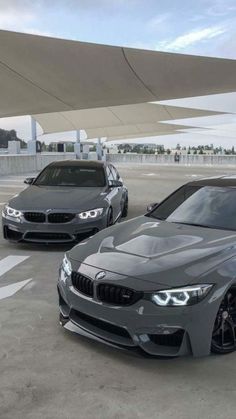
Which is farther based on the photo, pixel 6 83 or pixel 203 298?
pixel 6 83

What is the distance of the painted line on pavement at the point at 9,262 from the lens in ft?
21.1

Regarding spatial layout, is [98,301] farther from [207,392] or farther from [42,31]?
[42,31]

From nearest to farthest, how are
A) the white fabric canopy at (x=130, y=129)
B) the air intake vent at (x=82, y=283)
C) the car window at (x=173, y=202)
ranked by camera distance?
1. the air intake vent at (x=82, y=283)
2. the car window at (x=173, y=202)
3. the white fabric canopy at (x=130, y=129)

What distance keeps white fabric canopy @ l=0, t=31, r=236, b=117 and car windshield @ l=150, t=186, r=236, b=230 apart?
4.84 metres

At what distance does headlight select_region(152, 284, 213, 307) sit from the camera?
3.38 m

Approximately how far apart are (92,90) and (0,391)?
1094 cm

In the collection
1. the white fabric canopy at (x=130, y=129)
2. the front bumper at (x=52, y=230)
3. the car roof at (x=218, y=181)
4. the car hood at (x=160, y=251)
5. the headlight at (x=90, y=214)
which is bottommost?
the front bumper at (x=52, y=230)

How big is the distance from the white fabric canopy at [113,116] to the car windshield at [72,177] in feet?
50.5

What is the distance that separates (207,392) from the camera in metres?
3.24

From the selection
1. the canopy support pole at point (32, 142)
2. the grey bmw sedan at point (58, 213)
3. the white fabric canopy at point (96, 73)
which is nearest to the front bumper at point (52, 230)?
the grey bmw sedan at point (58, 213)

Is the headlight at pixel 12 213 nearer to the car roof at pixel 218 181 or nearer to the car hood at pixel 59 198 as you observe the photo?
the car hood at pixel 59 198

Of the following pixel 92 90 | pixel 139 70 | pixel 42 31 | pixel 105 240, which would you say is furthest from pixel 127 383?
pixel 92 90

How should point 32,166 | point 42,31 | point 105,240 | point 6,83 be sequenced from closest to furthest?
point 105,240 < point 42,31 < point 6,83 < point 32,166

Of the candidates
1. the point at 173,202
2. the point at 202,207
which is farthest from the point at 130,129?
the point at 202,207
